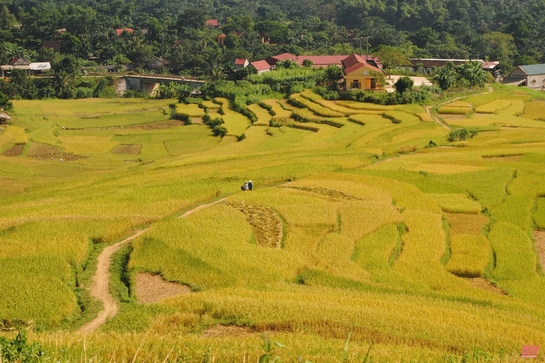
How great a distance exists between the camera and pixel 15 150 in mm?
45000

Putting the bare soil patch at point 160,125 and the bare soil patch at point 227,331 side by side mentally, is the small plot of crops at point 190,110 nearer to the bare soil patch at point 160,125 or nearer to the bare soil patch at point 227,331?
the bare soil patch at point 160,125

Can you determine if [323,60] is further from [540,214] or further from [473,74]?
[540,214]

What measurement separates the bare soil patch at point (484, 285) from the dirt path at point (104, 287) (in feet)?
33.1

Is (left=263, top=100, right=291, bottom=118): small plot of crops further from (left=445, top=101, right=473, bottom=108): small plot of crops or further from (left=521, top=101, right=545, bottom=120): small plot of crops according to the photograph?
(left=521, top=101, right=545, bottom=120): small plot of crops

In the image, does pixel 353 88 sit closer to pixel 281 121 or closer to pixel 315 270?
pixel 281 121

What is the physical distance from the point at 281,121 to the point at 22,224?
103ft

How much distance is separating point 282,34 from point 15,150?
67366 mm

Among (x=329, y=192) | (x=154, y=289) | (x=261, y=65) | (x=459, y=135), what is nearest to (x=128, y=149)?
(x=459, y=135)

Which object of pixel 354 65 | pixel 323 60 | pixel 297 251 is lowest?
pixel 297 251

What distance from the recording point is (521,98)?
57.8m

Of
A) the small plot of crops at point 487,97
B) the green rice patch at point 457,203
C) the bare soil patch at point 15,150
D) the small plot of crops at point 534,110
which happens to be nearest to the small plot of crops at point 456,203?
the green rice patch at point 457,203

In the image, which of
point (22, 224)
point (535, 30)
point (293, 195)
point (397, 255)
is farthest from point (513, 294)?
point (535, 30)

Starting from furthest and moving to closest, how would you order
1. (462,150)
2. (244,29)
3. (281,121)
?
(244,29)
(281,121)
(462,150)

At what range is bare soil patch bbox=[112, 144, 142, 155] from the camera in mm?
47500
